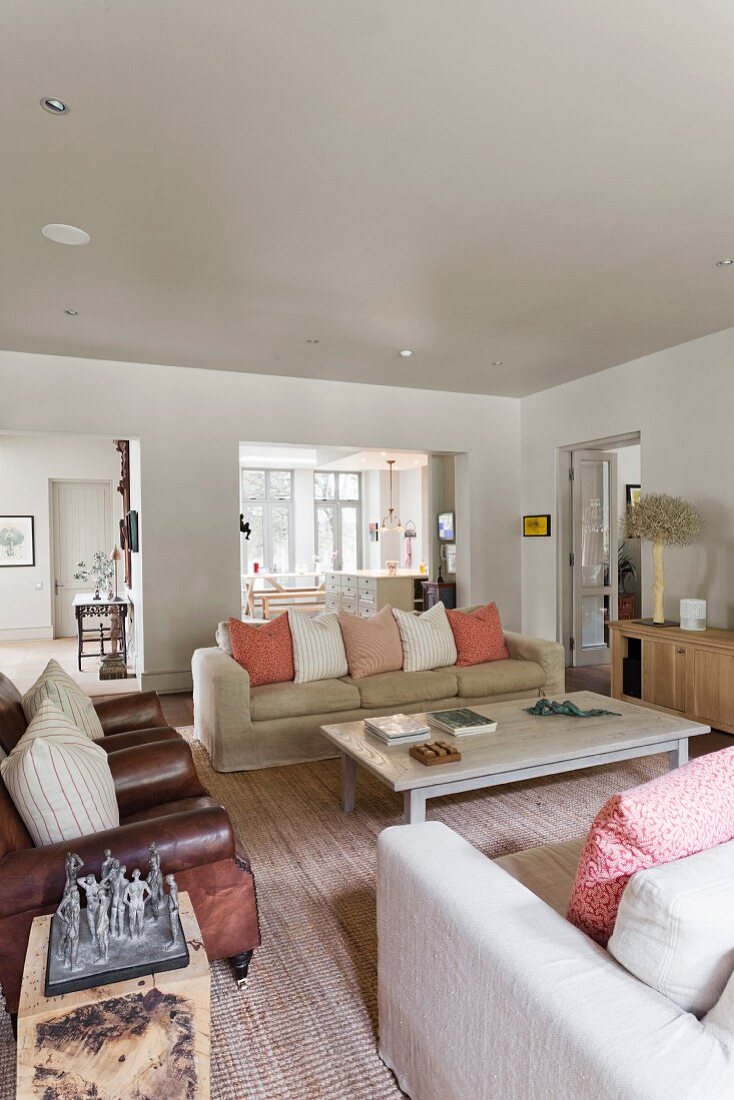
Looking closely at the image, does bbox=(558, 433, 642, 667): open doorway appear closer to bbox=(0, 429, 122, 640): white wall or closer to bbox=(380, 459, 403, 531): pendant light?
bbox=(380, 459, 403, 531): pendant light

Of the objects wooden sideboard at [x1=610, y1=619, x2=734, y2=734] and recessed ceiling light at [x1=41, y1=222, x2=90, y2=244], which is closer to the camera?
recessed ceiling light at [x1=41, y1=222, x2=90, y2=244]

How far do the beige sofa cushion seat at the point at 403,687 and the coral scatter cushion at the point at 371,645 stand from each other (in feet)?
0.23

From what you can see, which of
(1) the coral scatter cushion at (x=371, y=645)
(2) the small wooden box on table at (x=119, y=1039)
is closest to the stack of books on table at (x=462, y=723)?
(1) the coral scatter cushion at (x=371, y=645)

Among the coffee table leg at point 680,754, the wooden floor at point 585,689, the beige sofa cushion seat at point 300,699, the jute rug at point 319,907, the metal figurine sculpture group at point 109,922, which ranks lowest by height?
the jute rug at point 319,907

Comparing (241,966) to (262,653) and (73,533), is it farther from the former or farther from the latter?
(73,533)

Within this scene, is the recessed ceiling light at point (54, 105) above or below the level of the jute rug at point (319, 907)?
above

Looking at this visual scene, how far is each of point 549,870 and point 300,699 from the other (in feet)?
7.73

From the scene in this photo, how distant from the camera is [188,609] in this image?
6062 millimetres

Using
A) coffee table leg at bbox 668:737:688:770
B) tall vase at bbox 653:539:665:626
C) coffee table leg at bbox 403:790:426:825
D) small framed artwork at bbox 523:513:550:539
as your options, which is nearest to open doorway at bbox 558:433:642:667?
small framed artwork at bbox 523:513:550:539

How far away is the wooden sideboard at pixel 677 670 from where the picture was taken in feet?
14.8

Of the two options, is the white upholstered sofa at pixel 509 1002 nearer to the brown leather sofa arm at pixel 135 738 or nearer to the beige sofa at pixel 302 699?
the brown leather sofa arm at pixel 135 738

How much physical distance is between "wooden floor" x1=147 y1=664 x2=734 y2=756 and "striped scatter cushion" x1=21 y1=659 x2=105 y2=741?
236cm

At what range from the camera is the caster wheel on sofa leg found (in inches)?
81.3

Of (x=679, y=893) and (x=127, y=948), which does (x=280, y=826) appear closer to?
(x=127, y=948)
